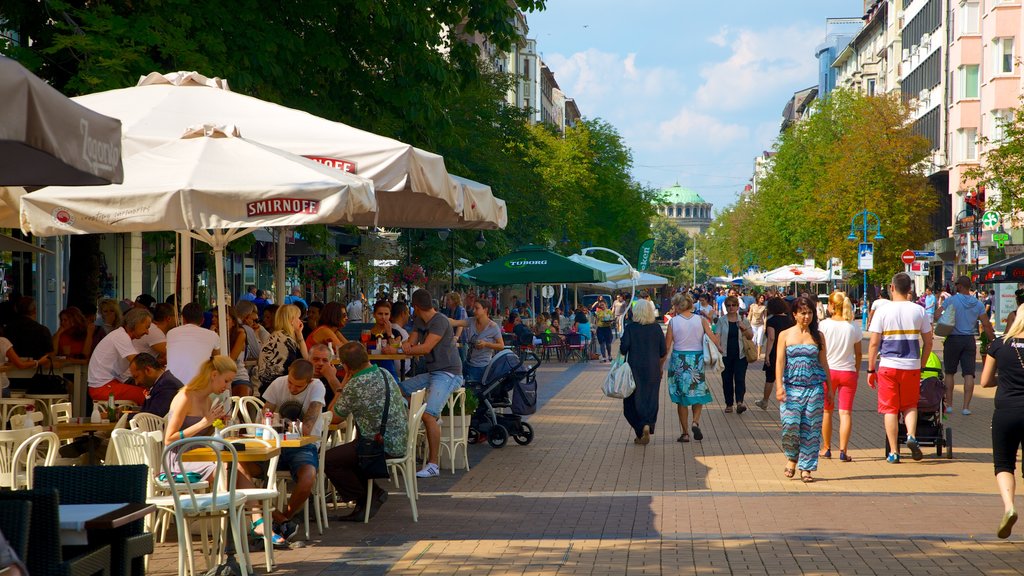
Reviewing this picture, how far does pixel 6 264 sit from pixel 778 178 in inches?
2244

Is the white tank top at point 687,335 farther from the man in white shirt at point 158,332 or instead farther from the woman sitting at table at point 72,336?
the woman sitting at table at point 72,336

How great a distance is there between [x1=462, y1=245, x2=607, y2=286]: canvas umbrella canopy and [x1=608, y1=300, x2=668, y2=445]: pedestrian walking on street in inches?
524

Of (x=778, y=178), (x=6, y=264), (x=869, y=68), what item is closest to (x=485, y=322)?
(x=6, y=264)

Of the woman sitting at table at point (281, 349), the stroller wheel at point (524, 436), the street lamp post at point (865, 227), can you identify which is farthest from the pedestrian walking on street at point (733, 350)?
the street lamp post at point (865, 227)

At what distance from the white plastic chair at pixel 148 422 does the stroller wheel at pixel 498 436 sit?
5969mm

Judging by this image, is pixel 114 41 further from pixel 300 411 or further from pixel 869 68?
pixel 869 68

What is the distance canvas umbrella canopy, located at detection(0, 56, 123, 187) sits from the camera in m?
5.00

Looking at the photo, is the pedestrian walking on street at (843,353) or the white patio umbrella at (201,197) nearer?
the white patio umbrella at (201,197)

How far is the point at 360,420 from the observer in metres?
9.88

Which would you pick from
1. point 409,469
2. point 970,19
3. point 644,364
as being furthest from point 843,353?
point 970,19

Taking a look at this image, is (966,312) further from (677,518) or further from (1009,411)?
(1009,411)

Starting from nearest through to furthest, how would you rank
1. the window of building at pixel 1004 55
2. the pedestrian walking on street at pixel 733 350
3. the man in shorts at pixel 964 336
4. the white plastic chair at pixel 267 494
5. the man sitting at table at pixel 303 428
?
the white plastic chair at pixel 267 494 < the man sitting at table at pixel 303 428 < the man in shorts at pixel 964 336 < the pedestrian walking on street at pixel 733 350 < the window of building at pixel 1004 55

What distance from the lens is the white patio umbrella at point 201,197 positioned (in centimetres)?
892

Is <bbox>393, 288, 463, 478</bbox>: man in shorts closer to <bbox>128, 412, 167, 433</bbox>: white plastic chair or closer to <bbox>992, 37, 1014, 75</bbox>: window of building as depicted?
<bbox>128, 412, 167, 433</bbox>: white plastic chair
